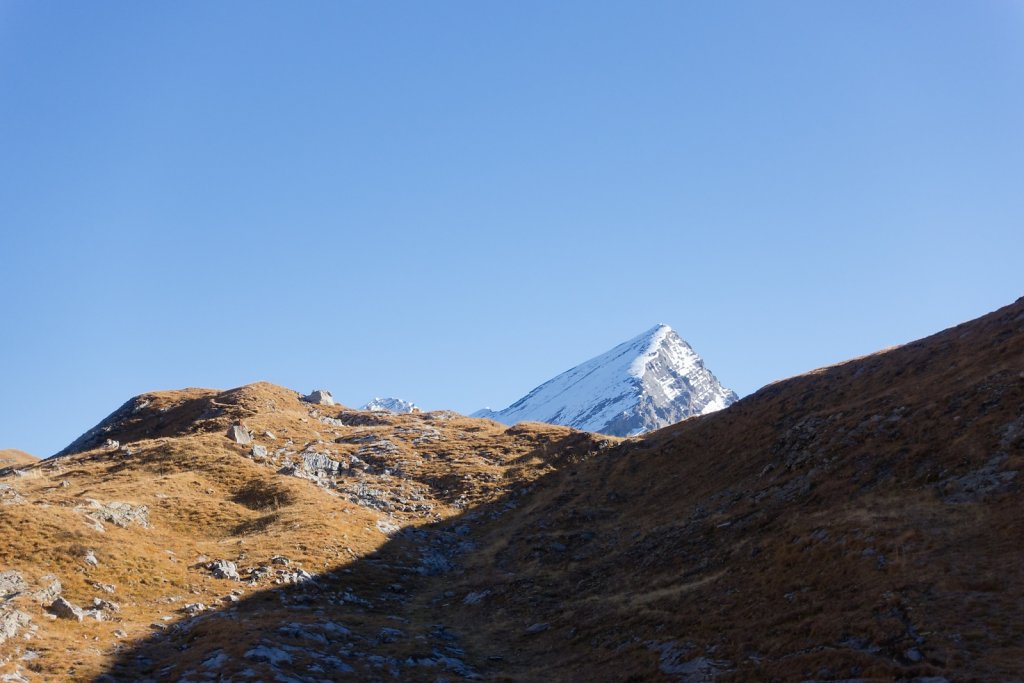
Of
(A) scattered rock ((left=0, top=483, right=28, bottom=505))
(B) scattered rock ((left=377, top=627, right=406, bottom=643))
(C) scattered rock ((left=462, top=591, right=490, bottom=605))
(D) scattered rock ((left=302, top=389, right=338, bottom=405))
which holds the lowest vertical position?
(C) scattered rock ((left=462, top=591, right=490, bottom=605))

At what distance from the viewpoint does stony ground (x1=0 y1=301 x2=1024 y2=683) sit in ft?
84.8

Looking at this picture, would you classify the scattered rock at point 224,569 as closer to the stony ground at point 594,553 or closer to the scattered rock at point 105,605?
the stony ground at point 594,553

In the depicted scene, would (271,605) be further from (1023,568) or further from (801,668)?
(1023,568)

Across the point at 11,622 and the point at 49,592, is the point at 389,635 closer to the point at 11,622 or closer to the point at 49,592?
the point at 11,622

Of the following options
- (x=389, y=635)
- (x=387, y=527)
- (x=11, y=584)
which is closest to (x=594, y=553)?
(x=389, y=635)

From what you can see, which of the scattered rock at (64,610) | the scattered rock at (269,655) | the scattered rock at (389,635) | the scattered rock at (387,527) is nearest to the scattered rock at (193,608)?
the scattered rock at (64,610)

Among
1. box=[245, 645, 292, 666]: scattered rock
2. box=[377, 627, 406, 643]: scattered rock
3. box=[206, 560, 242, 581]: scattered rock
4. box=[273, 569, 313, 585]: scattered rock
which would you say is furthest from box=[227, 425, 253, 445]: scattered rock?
box=[245, 645, 292, 666]: scattered rock

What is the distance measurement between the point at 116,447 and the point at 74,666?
5342 centimetres

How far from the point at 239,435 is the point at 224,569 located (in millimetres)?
35711

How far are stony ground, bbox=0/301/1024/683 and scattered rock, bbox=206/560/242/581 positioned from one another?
0.27m

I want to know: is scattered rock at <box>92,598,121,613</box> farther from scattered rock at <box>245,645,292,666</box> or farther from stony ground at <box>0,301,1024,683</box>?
scattered rock at <box>245,645,292,666</box>

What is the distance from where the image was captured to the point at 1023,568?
24.0 metres

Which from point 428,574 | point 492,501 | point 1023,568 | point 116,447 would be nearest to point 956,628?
point 1023,568

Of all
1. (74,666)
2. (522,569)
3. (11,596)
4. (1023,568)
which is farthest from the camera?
(522,569)
